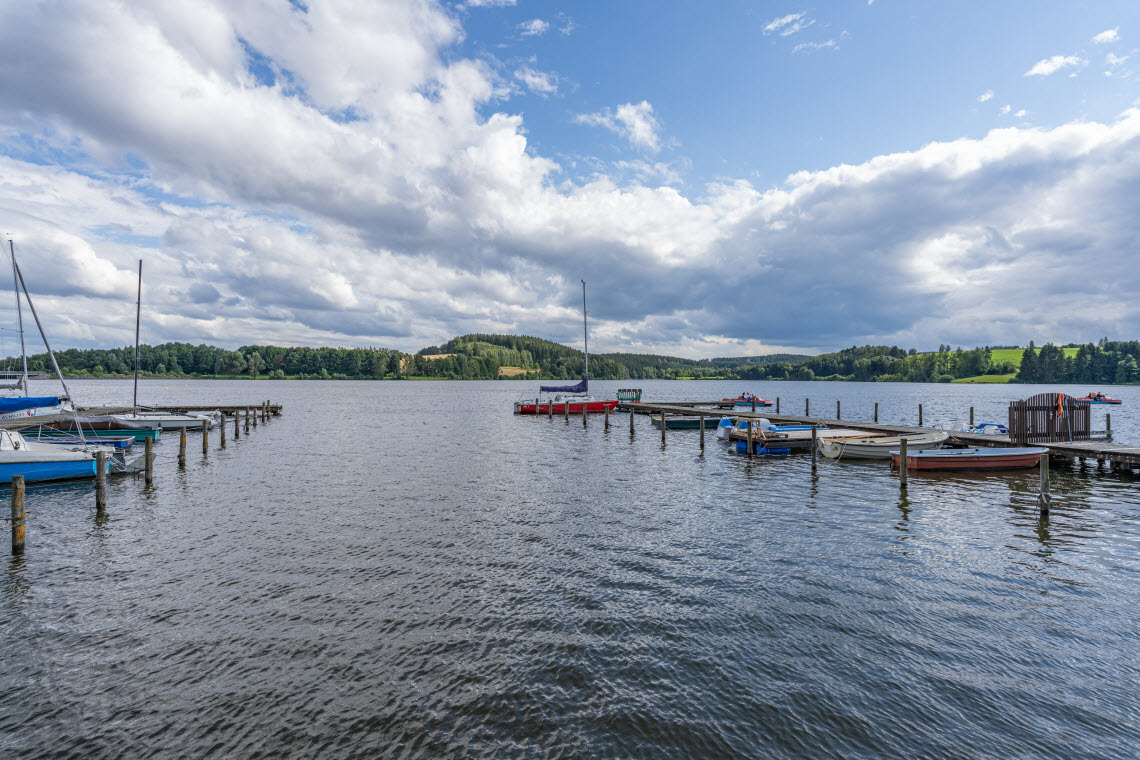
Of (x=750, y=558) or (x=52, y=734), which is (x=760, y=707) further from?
(x=52, y=734)

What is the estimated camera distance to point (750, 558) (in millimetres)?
14633

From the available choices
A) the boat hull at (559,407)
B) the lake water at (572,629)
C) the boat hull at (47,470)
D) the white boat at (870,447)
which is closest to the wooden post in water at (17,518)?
the lake water at (572,629)

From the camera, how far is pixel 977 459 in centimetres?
2806

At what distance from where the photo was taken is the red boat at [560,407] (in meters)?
65.3

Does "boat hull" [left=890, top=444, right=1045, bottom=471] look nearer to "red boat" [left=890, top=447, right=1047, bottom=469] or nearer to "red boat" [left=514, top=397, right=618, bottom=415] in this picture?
"red boat" [left=890, top=447, right=1047, bottom=469]

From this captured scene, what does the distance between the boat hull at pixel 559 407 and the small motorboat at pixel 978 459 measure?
38826 mm

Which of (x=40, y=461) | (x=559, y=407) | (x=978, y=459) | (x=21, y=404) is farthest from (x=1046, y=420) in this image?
(x=21, y=404)

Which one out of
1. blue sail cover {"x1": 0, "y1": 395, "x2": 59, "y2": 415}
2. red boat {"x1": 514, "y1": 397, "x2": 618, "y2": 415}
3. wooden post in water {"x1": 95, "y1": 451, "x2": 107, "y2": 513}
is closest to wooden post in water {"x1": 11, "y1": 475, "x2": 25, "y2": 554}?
wooden post in water {"x1": 95, "y1": 451, "x2": 107, "y2": 513}

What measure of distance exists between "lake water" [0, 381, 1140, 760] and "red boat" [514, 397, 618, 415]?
43.3m

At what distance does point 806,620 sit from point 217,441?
46.7 metres

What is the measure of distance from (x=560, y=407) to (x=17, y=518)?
5427 cm

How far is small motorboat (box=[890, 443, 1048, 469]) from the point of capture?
28.0 m

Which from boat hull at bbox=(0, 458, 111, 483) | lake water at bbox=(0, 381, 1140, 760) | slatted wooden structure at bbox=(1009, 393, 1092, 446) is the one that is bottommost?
lake water at bbox=(0, 381, 1140, 760)

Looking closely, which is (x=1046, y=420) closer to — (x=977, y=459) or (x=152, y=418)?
(x=977, y=459)
